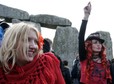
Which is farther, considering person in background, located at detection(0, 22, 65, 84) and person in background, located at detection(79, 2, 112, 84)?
person in background, located at detection(79, 2, 112, 84)

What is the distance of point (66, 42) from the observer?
18422 millimetres

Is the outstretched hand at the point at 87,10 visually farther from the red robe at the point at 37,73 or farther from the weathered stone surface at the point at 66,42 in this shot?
the weathered stone surface at the point at 66,42

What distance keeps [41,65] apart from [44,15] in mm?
16540

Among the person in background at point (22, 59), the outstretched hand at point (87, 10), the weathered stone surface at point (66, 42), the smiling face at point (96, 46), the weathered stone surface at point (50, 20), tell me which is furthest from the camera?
the weathered stone surface at point (50, 20)

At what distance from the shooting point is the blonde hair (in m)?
2.48

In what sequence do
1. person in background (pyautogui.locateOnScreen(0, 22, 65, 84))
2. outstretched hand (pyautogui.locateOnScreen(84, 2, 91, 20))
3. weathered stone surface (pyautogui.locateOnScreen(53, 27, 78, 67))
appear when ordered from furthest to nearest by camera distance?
weathered stone surface (pyautogui.locateOnScreen(53, 27, 78, 67)), outstretched hand (pyautogui.locateOnScreen(84, 2, 91, 20)), person in background (pyautogui.locateOnScreen(0, 22, 65, 84))

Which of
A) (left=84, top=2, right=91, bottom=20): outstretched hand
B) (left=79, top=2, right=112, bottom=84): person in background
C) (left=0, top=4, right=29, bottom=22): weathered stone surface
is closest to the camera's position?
(left=84, top=2, right=91, bottom=20): outstretched hand

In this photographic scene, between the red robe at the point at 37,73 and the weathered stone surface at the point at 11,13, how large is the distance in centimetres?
1591

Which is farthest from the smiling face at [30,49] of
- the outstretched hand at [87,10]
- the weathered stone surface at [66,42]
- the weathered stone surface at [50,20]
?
the weathered stone surface at [50,20]

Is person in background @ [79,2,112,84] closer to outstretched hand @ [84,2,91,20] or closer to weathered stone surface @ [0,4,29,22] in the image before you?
outstretched hand @ [84,2,91,20]

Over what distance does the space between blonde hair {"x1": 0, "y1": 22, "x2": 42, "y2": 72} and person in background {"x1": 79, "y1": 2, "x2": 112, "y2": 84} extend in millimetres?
1991

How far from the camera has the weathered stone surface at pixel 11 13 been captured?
60.2ft

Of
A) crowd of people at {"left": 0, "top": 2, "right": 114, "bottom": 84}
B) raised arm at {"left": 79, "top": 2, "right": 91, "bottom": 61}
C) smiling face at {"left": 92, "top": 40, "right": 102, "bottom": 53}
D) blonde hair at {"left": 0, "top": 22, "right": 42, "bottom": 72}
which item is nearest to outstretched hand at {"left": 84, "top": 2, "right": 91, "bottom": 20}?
raised arm at {"left": 79, "top": 2, "right": 91, "bottom": 61}

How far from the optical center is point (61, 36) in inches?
718
